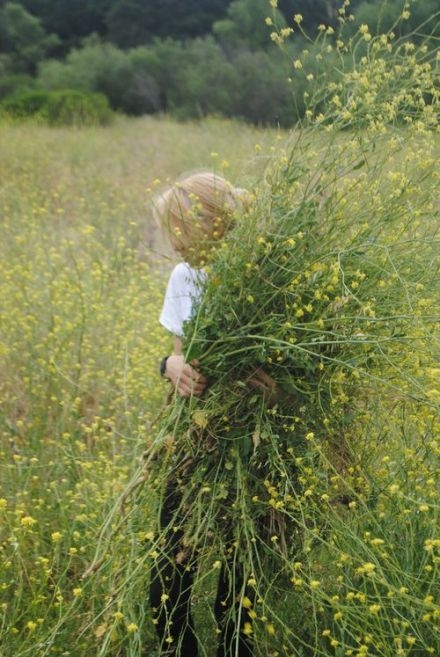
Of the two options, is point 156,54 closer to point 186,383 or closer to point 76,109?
point 76,109

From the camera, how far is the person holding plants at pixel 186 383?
240cm

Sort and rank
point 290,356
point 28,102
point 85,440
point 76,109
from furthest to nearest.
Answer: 1. point 28,102
2. point 76,109
3. point 85,440
4. point 290,356

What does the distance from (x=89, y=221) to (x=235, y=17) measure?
16.9 m

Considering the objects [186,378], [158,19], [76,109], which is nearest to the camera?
[186,378]

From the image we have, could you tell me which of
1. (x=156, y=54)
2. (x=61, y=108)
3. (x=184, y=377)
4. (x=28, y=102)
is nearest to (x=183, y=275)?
(x=184, y=377)

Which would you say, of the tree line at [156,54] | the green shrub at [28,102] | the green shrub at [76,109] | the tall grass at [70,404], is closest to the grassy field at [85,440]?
the tall grass at [70,404]

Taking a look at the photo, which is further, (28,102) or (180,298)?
(28,102)

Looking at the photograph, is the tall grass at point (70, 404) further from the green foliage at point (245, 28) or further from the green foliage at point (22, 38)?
the green foliage at point (22, 38)

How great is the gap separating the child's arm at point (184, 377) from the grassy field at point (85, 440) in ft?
0.70

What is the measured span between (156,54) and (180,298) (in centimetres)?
2233

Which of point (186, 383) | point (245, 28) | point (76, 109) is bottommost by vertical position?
point (245, 28)

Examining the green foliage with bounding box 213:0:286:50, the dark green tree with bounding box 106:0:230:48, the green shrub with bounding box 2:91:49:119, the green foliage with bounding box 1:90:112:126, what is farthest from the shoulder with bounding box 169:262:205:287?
the dark green tree with bounding box 106:0:230:48

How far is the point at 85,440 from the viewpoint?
12.7ft

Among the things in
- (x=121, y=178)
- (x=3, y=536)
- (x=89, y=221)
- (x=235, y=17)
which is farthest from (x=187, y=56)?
(x=3, y=536)
